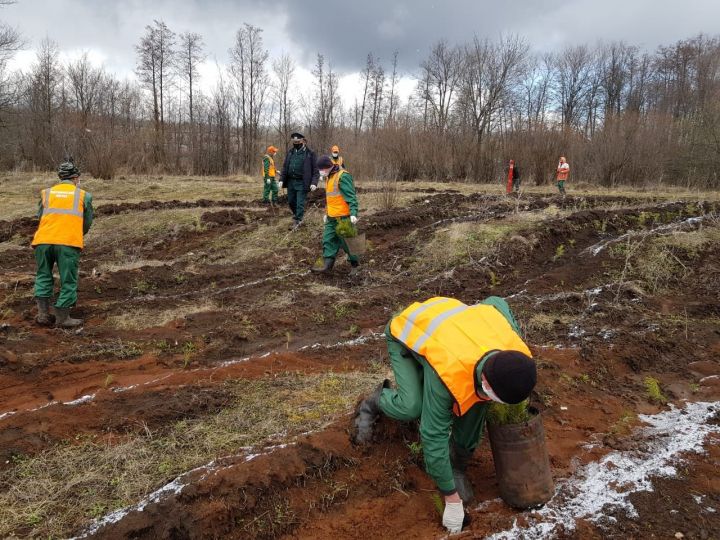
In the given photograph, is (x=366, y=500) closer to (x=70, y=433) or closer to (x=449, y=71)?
(x=70, y=433)

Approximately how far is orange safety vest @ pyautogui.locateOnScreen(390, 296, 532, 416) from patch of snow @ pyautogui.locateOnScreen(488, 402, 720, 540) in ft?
2.63

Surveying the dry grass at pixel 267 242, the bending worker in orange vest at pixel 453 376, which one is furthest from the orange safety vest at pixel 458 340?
the dry grass at pixel 267 242

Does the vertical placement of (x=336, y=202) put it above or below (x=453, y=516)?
above

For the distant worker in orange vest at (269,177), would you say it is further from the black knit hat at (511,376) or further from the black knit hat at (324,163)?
the black knit hat at (511,376)

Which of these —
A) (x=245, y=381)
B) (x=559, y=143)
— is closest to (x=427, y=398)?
(x=245, y=381)

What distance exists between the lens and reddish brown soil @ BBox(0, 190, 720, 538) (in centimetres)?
283

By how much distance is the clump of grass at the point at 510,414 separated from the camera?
280 centimetres

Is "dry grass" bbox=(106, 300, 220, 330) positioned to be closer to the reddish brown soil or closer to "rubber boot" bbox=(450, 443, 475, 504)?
the reddish brown soil

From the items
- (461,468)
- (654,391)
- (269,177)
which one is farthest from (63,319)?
(269,177)

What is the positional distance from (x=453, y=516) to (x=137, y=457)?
194cm

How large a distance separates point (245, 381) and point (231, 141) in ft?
89.9

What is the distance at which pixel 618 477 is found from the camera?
3080mm

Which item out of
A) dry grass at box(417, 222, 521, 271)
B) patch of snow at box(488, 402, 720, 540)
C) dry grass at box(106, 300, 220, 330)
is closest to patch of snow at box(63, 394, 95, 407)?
dry grass at box(106, 300, 220, 330)

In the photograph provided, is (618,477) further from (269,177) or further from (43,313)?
(269,177)
